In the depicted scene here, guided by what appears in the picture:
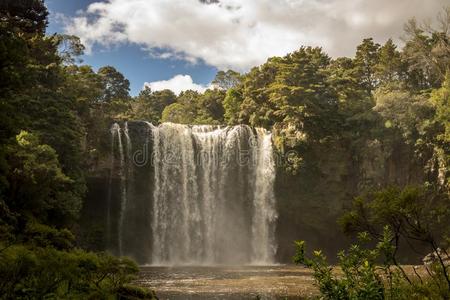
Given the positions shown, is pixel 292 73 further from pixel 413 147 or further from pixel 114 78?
pixel 114 78

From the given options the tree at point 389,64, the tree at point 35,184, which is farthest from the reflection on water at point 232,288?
A: the tree at point 389,64

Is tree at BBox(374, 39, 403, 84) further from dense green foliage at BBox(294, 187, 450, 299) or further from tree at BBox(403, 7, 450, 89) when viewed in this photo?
dense green foliage at BBox(294, 187, 450, 299)

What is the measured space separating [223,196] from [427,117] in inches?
725

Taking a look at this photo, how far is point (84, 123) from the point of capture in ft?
119

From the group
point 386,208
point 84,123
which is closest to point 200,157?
point 84,123

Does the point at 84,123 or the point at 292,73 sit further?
the point at 292,73

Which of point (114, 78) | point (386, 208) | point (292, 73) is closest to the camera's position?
point (386, 208)

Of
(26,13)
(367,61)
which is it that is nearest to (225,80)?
(367,61)

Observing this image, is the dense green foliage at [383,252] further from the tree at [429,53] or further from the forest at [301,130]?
the tree at [429,53]

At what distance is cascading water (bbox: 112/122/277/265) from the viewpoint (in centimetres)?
3819

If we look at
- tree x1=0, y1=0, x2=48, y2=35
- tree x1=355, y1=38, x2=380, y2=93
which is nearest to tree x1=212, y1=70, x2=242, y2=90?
tree x1=355, y1=38, x2=380, y2=93

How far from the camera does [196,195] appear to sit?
39344 millimetres

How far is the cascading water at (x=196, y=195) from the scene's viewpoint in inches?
1503

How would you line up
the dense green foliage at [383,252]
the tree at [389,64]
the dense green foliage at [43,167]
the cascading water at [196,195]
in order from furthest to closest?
the tree at [389,64] → the cascading water at [196,195] → the dense green foliage at [43,167] → the dense green foliage at [383,252]
